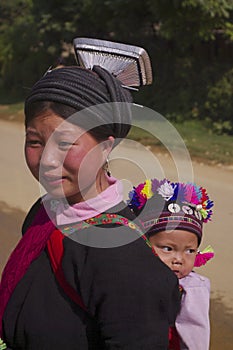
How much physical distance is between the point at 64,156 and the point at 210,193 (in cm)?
572

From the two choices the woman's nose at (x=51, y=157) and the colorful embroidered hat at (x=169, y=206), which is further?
the colorful embroidered hat at (x=169, y=206)

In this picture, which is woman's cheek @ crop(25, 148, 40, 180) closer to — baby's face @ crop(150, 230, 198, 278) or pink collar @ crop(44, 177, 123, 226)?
pink collar @ crop(44, 177, 123, 226)

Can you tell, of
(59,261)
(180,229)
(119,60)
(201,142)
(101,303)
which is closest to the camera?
(101,303)

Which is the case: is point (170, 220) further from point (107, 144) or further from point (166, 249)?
point (107, 144)

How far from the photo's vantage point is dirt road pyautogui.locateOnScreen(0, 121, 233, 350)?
4.80m

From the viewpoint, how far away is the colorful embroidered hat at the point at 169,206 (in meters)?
2.52

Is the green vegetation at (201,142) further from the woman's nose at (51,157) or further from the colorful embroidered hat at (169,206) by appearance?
the woman's nose at (51,157)

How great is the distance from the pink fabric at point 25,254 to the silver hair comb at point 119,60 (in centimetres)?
49

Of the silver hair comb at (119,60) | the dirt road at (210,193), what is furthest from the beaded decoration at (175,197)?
the silver hair comb at (119,60)

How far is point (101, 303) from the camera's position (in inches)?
63.1

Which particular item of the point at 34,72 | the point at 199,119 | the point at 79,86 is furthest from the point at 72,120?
the point at 34,72

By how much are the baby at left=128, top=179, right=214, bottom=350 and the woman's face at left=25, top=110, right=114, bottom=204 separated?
22.1 inches

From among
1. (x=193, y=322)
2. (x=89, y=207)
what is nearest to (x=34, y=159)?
(x=89, y=207)

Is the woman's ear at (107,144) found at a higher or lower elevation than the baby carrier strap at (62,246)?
higher
